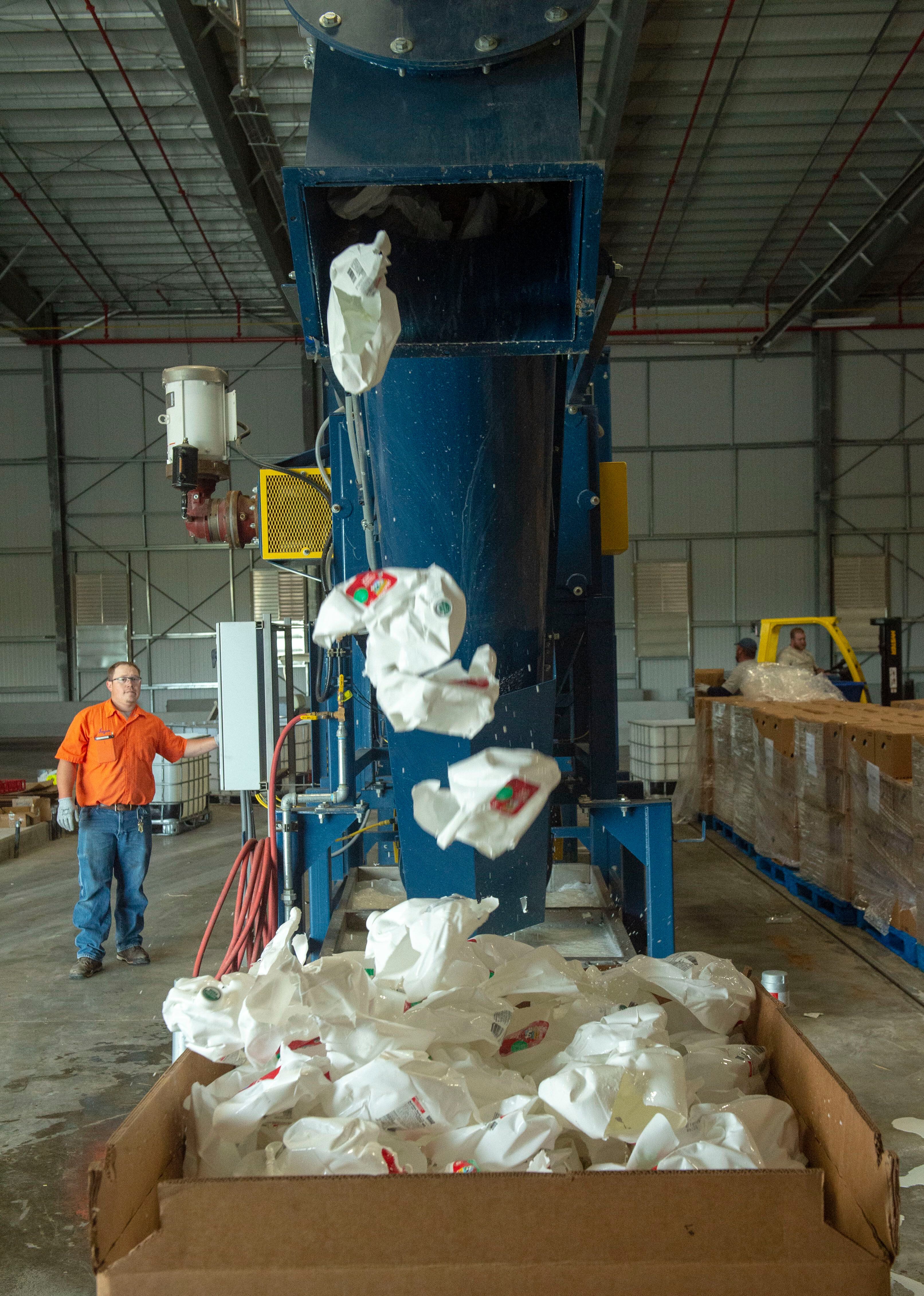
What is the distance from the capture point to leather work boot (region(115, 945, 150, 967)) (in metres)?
5.42

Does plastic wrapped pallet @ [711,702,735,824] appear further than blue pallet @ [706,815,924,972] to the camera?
Yes

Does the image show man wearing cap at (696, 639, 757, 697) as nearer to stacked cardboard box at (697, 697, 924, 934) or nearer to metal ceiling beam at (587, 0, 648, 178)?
stacked cardboard box at (697, 697, 924, 934)

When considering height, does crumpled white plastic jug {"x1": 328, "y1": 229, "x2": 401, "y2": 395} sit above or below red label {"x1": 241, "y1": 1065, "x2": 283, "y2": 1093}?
above

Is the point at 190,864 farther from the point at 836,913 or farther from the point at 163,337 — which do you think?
the point at 163,337

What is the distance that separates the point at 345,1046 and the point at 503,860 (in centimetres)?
70

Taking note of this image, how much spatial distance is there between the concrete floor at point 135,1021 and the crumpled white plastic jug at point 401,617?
1967mm

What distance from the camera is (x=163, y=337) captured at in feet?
50.5

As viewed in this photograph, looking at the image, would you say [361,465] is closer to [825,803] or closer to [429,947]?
[429,947]

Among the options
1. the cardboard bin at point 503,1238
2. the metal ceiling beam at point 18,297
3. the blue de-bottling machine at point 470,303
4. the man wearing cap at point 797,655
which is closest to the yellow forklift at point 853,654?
the man wearing cap at point 797,655

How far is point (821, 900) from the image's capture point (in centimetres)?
620

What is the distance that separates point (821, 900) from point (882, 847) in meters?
1.16

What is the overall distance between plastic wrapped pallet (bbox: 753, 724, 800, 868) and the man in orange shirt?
3691 mm

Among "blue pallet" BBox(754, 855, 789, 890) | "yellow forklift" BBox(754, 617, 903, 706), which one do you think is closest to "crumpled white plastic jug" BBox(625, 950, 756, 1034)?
"blue pallet" BBox(754, 855, 789, 890)

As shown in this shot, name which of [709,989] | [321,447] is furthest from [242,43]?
[709,989]
